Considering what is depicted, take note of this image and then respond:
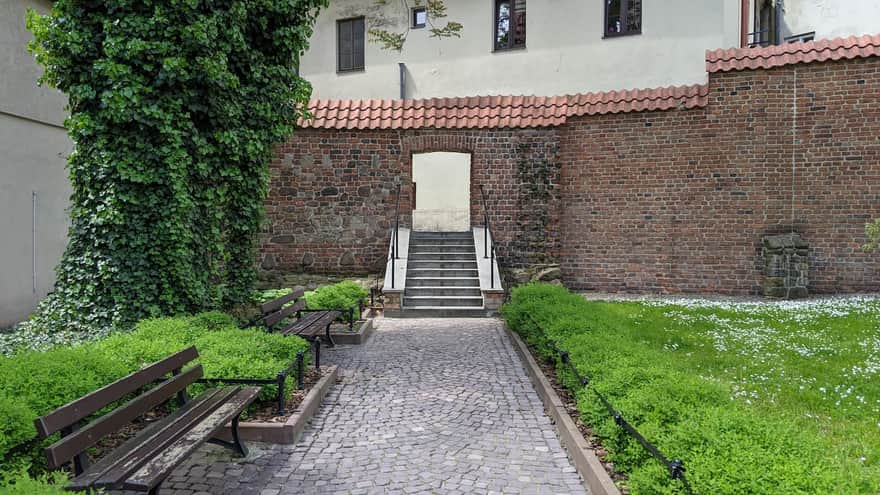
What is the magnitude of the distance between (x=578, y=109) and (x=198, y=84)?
7994 millimetres

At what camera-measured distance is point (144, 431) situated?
12.1 feet

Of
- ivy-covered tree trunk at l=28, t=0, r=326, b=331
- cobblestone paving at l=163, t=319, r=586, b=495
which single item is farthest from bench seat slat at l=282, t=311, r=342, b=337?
ivy-covered tree trunk at l=28, t=0, r=326, b=331

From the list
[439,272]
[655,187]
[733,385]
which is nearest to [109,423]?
[733,385]

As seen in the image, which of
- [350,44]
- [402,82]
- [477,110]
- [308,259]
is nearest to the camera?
[477,110]

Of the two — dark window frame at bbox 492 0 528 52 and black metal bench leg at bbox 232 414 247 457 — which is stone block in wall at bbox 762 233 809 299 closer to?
dark window frame at bbox 492 0 528 52

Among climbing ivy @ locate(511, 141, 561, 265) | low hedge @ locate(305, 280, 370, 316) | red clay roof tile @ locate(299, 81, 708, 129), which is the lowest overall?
low hedge @ locate(305, 280, 370, 316)

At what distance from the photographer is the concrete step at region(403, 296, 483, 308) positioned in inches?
434

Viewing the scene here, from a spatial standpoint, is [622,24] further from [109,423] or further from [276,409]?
[109,423]

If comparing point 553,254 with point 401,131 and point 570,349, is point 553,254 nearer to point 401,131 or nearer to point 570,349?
point 401,131

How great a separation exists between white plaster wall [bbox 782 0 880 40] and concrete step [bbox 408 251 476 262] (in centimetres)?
1544

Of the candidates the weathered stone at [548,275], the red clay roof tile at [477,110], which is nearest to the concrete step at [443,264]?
the weathered stone at [548,275]

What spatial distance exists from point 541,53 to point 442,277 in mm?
7918

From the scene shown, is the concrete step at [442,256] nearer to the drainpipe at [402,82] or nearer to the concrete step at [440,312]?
the concrete step at [440,312]

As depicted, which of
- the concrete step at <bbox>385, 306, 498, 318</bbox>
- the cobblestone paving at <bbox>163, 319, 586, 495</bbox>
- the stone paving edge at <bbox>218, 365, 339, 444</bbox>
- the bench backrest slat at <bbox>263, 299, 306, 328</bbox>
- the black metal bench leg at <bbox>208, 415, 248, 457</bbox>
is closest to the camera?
the cobblestone paving at <bbox>163, 319, 586, 495</bbox>
